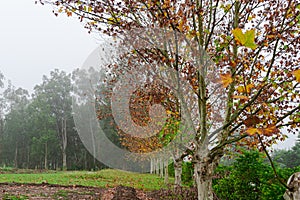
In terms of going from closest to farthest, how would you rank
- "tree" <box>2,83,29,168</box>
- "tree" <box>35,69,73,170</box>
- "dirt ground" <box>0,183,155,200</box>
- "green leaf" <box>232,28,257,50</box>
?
"green leaf" <box>232,28,257,50</box>, "dirt ground" <box>0,183,155,200</box>, "tree" <box>2,83,29,168</box>, "tree" <box>35,69,73,170</box>

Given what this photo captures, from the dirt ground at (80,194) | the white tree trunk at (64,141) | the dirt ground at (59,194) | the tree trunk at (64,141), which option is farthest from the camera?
the white tree trunk at (64,141)

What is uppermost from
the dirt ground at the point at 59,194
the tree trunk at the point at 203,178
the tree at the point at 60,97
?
the tree at the point at 60,97

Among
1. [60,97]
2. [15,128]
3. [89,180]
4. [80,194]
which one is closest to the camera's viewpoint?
[80,194]

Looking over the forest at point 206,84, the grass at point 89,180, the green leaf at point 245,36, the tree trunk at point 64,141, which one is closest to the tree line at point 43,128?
the tree trunk at point 64,141

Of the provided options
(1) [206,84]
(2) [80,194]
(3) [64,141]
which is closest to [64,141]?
(3) [64,141]

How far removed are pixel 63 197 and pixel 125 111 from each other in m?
3.84

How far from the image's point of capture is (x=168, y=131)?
17.9 feet

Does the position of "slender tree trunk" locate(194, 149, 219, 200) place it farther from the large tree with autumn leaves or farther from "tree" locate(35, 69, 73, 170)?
"tree" locate(35, 69, 73, 170)

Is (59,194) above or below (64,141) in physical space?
below

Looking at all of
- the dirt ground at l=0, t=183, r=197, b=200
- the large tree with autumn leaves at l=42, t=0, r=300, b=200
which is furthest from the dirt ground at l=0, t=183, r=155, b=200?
the large tree with autumn leaves at l=42, t=0, r=300, b=200

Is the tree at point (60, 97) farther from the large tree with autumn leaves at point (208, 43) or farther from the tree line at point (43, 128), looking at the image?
the large tree with autumn leaves at point (208, 43)

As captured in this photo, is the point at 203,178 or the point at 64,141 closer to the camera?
the point at 203,178

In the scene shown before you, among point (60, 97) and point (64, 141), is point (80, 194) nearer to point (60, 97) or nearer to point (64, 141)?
point (64, 141)

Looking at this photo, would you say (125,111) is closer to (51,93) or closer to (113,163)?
(113,163)
